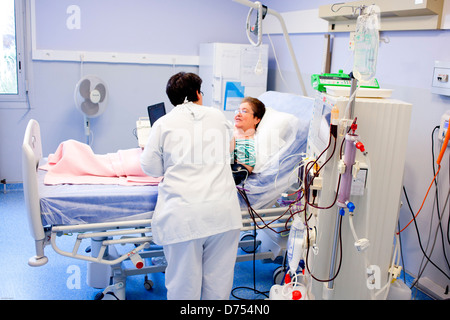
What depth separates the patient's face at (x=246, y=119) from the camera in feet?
9.53

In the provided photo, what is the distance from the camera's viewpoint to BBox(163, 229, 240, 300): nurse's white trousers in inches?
81.7

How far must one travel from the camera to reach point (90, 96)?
385 centimetres

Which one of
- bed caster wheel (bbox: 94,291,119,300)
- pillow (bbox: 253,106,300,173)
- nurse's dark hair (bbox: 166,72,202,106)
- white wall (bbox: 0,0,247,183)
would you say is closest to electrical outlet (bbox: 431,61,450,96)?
pillow (bbox: 253,106,300,173)

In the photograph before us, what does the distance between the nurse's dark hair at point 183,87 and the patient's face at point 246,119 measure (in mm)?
809

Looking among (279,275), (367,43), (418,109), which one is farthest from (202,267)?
(418,109)

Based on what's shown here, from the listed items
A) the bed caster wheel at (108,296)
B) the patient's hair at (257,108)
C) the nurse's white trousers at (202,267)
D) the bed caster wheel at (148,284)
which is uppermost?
the patient's hair at (257,108)

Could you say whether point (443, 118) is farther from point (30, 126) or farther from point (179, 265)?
point (30, 126)

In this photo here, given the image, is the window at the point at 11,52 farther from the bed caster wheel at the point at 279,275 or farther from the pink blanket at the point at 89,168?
the bed caster wheel at the point at 279,275

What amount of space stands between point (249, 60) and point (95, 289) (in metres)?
2.43

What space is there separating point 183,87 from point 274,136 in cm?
77

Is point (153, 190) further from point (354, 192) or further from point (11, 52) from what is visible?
point (11, 52)

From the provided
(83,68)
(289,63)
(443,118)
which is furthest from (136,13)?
(443,118)

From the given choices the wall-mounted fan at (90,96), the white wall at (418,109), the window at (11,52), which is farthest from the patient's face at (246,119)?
the window at (11,52)

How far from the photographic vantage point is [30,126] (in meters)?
2.23
